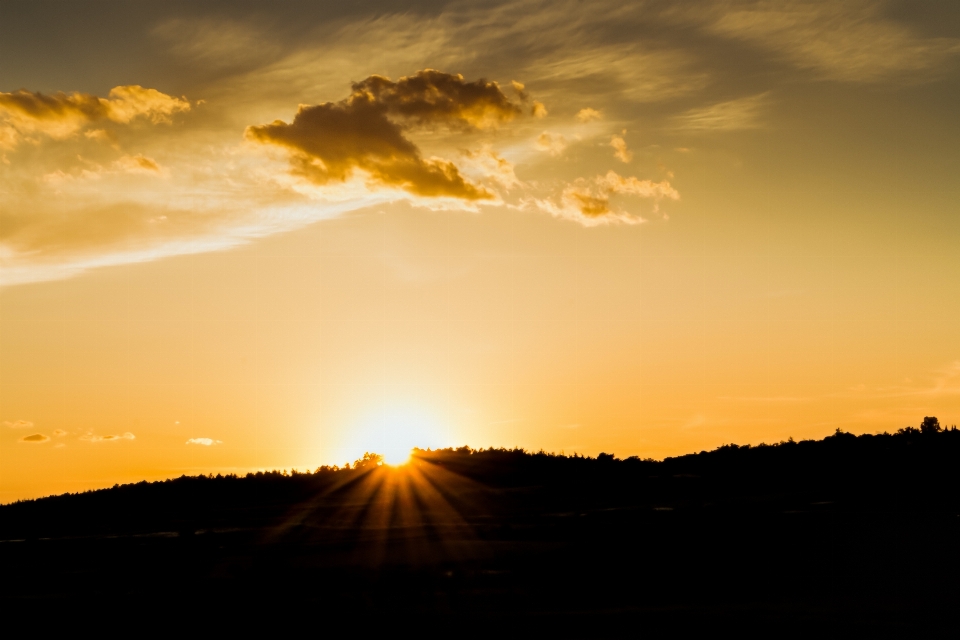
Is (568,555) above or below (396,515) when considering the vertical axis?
below

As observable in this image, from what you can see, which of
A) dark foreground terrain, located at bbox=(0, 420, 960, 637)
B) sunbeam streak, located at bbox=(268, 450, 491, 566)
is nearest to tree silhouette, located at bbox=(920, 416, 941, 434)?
dark foreground terrain, located at bbox=(0, 420, 960, 637)

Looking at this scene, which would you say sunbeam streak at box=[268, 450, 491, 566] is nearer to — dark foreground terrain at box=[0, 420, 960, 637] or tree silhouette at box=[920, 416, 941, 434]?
dark foreground terrain at box=[0, 420, 960, 637]

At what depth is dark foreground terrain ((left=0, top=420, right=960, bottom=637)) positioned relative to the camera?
51.0 ft

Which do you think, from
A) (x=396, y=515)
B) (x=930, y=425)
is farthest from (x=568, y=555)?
(x=930, y=425)

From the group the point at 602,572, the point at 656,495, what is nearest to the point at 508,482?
the point at 656,495

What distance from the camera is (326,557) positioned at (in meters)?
24.4

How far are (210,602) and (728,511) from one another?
14.2m

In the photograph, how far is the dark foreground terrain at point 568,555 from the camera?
15.6 metres

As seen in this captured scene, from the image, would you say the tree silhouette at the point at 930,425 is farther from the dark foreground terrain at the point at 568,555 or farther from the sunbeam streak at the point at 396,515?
the sunbeam streak at the point at 396,515

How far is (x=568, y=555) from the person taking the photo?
21984 mm

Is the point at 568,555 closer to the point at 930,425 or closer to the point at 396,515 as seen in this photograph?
the point at 396,515

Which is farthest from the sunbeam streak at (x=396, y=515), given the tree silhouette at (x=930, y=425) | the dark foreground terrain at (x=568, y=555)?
the tree silhouette at (x=930, y=425)

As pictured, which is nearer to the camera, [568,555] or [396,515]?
[568,555]

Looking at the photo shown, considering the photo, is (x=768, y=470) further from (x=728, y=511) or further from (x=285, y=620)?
(x=285, y=620)
